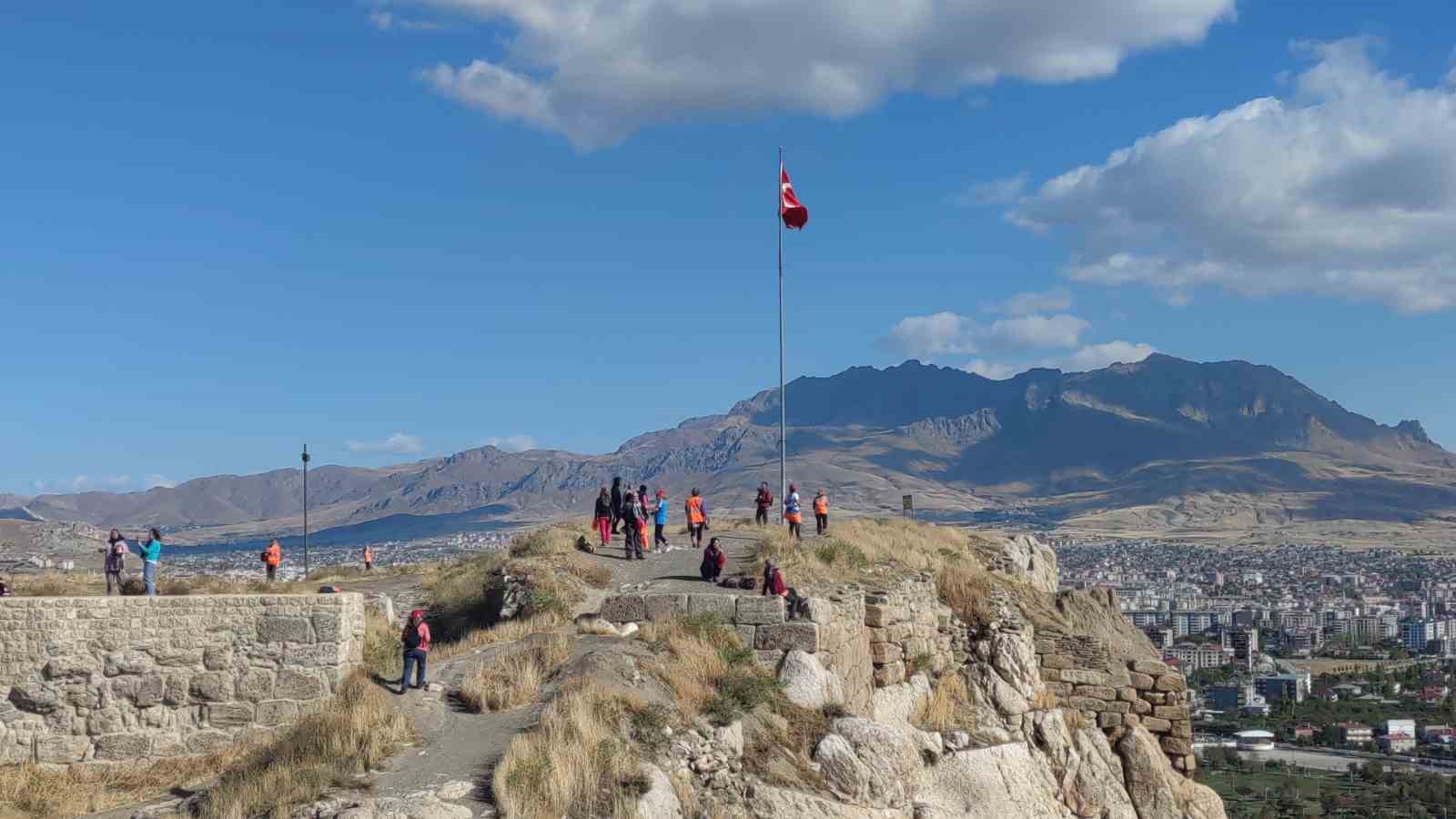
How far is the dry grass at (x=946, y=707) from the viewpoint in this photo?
19359mm

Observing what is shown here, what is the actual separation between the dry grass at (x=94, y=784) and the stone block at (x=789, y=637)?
21.4 ft

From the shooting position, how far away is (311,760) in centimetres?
1270

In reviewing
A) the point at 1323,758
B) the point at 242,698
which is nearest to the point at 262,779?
the point at 242,698

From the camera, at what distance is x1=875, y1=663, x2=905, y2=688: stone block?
63.8 ft

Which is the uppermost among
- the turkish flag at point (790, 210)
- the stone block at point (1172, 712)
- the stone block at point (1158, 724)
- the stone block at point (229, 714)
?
the turkish flag at point (790, 210)

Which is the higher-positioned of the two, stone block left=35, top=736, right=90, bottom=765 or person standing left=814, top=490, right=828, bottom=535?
person standing left=814, top=490, right=828, bottom=535

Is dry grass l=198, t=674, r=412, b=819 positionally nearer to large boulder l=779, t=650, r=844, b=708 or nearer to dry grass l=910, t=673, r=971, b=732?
large boulder l=779, t=650, r=844, b=708

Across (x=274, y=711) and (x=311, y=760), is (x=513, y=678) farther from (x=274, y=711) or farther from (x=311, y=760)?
(x=274, y=711)

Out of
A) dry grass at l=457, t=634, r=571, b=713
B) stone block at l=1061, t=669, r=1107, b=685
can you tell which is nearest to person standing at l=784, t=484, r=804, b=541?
stone block at l=1061, t=669, r=1107, b=685

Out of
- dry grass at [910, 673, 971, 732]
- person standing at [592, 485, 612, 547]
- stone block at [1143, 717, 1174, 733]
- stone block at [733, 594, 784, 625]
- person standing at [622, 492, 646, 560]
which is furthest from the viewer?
person standing at [592, 485, 612, 547]

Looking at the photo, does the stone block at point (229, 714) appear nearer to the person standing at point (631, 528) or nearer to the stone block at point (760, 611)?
the stone block at point (760, 611)

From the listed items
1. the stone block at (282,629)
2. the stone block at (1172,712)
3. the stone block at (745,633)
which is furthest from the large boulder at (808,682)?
the stone block at (1172,712)

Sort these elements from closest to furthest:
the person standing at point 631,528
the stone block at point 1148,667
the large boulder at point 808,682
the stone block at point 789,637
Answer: the large boulder at point 808,682, the stone block at point 789,637, the stone block at point 1148,667, the person standing at point 631,528

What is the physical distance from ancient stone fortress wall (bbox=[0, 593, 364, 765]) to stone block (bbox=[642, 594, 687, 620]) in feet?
13.9
